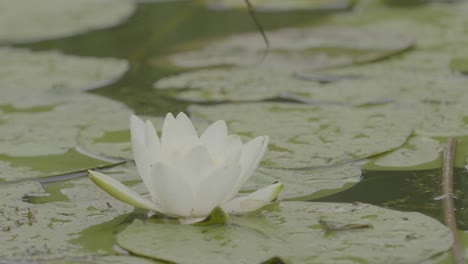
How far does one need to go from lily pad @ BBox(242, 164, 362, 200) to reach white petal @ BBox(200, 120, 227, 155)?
0.70ft

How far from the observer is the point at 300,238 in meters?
1.87

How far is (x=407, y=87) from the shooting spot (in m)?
3.25

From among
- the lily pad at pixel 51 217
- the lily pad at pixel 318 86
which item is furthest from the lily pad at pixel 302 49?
the lily pad at pixel 51 217

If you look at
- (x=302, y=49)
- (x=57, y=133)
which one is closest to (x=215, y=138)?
(x=57, y=133)

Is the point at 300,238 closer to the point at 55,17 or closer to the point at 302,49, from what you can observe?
the point at 302,49

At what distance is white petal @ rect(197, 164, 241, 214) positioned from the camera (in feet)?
6.34

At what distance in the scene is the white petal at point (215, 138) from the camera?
6.75ft

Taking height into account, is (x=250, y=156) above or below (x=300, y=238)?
above

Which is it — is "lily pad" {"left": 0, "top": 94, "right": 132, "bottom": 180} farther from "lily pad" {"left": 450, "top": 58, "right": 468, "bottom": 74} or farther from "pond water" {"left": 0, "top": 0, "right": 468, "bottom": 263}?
"lily pad" {"left": 450, "top": 58, "right": 468, "bottom": 74}

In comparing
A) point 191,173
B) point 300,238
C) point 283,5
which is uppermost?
point 191,173

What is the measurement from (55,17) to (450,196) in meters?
3.17

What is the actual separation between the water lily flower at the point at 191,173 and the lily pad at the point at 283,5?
3108mm

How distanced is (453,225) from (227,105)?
1288mm

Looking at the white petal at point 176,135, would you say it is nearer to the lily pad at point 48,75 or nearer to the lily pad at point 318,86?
the lily pad at point 318,86
